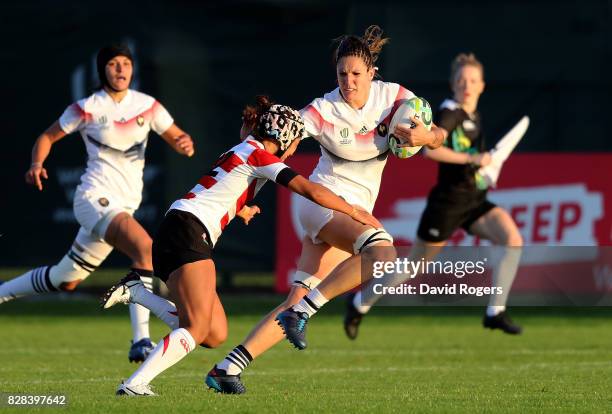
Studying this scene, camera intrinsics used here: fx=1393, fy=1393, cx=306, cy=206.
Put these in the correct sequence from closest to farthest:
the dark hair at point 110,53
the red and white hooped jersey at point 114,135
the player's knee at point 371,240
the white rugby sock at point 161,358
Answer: the white rugby sock at point 161,358, the player's knee at point 371,240, the dark hair at point 110,53, the red and white hooped jersey at point 114,135

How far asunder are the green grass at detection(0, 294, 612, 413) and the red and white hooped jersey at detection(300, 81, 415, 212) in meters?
1.30

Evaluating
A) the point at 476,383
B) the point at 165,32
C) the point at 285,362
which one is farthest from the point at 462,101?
the point at 165,32

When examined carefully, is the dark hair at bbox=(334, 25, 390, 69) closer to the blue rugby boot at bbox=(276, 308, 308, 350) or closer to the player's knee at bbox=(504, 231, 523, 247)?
the blue rugby boot at bbox=(276, 308, 308, 350)

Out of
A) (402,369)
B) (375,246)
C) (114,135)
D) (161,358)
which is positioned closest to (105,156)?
(114,135)

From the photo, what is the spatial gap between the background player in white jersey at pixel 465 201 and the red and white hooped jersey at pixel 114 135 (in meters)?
2.59

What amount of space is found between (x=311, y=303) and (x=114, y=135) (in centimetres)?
332

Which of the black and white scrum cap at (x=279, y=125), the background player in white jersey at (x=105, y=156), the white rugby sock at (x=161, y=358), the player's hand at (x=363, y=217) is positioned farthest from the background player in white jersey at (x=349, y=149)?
the background player in white jersey at (x=105, y=156)

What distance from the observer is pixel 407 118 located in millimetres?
8625

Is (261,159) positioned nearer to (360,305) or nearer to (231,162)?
(231,162)

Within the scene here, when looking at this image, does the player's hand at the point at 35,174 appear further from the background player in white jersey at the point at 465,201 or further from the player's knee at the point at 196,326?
the background player in white jersey at the point at 465,201

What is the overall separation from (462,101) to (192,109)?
4910 mm

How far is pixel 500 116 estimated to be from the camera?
1650cm

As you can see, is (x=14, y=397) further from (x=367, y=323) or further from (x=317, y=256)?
(x=367, y=323)

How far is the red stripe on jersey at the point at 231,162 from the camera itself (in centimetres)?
798
